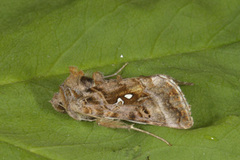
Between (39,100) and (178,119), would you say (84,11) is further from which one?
(178,119)

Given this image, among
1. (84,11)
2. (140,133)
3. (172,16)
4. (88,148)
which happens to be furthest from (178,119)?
(84,11)

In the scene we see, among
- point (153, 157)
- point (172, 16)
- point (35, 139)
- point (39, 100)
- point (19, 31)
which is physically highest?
point (19, 31)

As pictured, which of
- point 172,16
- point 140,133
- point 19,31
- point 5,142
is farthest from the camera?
point 172,16

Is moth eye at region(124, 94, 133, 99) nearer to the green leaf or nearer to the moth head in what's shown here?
the green leaf

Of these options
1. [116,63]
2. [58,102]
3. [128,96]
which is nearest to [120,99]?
[128,96]

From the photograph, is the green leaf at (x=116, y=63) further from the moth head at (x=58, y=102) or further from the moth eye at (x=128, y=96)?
the moth eye at (x=128, y=96)

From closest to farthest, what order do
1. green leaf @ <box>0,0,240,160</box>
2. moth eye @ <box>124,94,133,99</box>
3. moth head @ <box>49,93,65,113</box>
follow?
green leaf @ <box>0,0,240,160</box> → moth head @ <box>49,93,65,113</box> → moth eye @ <box>124,94,133,99</box>

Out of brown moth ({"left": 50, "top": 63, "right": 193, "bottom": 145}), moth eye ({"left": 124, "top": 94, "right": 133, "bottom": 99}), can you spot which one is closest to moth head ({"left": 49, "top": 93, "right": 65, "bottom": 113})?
brown moth ({"left": 50, "top": 63, "right": 193, "bottom": 145})

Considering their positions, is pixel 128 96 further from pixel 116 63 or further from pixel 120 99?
pixel 116 63
